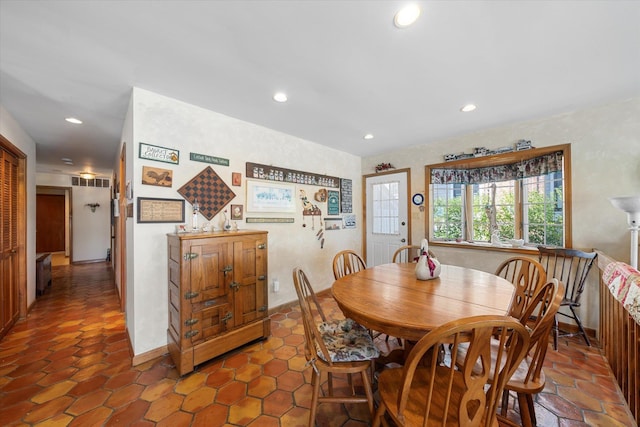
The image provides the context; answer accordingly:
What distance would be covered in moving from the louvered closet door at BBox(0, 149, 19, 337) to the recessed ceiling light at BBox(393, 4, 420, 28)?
158 inches

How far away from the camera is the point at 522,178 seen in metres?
3.08

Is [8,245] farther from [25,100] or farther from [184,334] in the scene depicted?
[184,334]

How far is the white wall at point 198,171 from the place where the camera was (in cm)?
208

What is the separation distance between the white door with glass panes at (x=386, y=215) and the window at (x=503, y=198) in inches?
17.1

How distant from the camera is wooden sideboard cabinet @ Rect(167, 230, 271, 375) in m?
1.91

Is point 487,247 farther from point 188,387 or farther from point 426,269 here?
point 188,387

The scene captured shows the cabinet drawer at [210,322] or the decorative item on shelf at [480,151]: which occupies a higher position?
the decorative item on shelf at [480,151]

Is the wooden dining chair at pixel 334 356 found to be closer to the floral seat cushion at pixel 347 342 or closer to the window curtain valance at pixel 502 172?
the floral seat cushion at pixel 347 342

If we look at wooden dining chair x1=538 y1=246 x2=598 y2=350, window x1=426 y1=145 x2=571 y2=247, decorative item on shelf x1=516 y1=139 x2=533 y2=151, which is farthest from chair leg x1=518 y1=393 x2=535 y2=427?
decorative item on shelf x1=516 y1=139 x2=533 y2=151

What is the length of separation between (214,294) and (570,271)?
12.3 ft

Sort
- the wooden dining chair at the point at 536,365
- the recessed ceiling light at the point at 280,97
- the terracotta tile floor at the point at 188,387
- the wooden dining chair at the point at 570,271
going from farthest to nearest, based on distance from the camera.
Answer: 1. the wooden dining chair at the point at 570,271
2. the recessed ceiling light at the point at 280,97
3. the terracotta tile floor at the point at 188,387
4. the wooden dining chair at the point at 536,365

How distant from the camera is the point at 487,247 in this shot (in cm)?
311

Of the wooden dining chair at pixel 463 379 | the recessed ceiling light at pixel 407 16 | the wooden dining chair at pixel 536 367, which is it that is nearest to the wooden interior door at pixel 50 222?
the recessed ceiling light at pixel 407 16

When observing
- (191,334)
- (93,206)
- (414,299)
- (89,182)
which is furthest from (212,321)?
(89,182)
